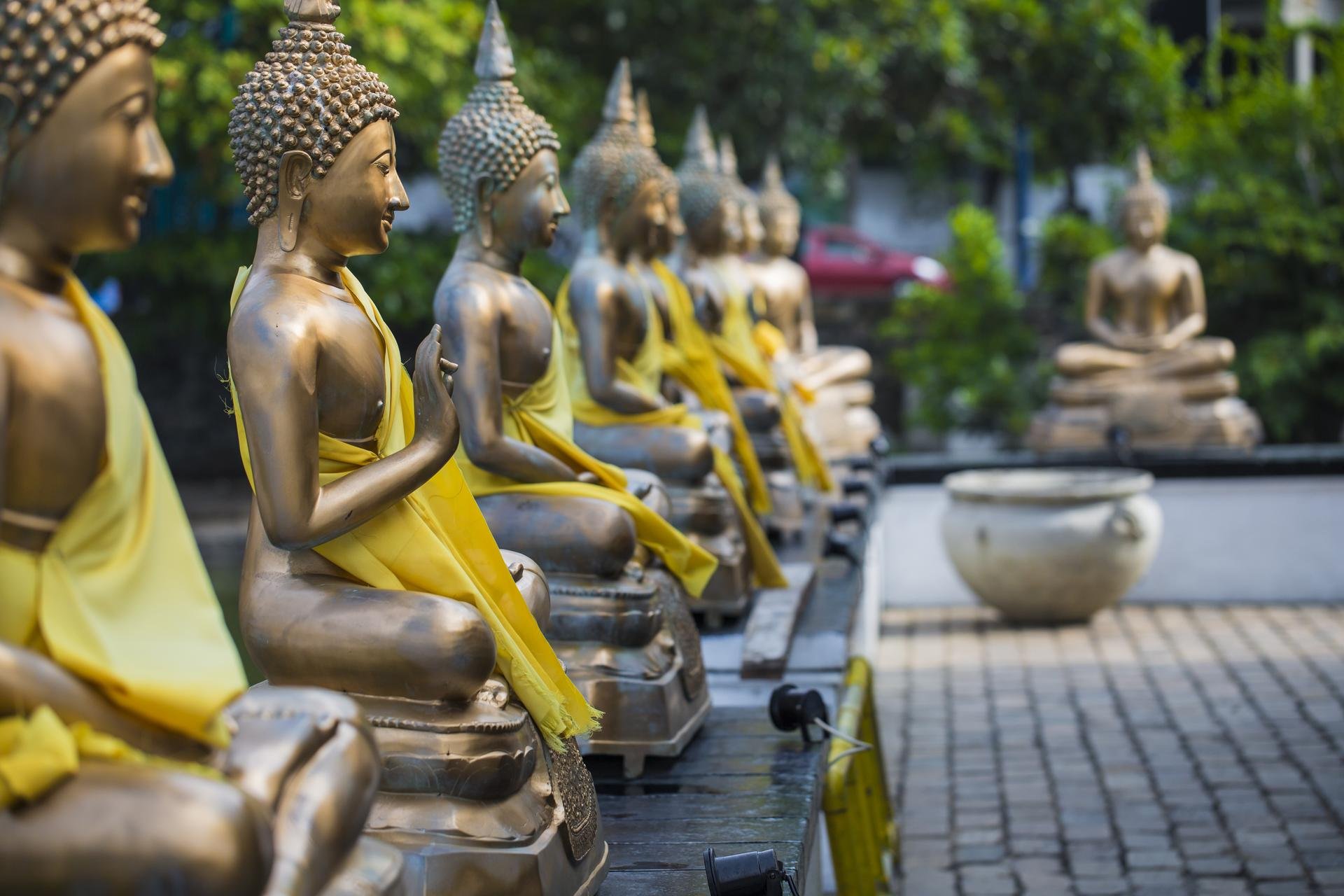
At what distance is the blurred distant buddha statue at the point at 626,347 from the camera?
4582 millimetres

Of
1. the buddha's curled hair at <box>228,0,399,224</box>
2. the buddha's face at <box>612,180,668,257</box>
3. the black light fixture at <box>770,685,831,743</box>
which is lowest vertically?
the black light fixture at <box>770,685,831,743</box>

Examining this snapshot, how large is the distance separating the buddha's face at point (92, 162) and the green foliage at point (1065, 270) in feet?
38.8

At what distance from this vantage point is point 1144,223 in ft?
32.1

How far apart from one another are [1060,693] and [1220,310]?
7.02 m

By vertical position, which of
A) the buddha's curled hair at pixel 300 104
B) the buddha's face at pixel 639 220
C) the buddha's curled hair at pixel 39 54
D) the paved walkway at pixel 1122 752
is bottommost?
the paved walkway at pixel 1122 752

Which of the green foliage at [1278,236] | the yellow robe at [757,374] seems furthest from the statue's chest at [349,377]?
the green foliage at [1278,236]

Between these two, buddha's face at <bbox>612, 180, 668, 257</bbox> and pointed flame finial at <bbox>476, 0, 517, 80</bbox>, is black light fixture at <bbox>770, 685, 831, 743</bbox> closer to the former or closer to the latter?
pointed flame finial at <bbox>476, 0, 517, 80</bbox>

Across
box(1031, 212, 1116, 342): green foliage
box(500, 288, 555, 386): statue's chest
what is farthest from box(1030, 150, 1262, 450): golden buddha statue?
box(500, 288, 555, 386): statue's chest

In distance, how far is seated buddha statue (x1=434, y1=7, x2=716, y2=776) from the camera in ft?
11.2

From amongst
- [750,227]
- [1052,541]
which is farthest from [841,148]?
[1052,541]

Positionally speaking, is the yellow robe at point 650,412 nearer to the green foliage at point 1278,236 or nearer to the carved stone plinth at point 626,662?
the carved stone plinth at point 626,662

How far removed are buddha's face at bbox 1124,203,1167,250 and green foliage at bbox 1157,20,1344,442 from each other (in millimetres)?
2401

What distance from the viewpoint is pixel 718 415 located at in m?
5.53

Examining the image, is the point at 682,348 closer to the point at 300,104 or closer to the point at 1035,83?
the point at 300,104
